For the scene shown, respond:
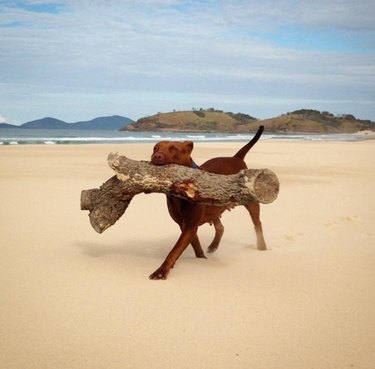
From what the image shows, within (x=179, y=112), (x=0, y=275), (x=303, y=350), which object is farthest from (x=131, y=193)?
(x=179, y=112)

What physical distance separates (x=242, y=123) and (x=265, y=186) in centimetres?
15765

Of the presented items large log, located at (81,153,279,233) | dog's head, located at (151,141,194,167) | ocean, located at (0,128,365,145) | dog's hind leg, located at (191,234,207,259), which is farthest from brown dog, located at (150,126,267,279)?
ocean, located at (0,128,365,145)

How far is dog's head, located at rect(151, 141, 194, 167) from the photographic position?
13.2 ft

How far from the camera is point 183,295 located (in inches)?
141

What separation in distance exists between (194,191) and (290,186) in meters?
→ 6.53

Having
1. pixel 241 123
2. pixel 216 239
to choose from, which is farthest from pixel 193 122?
pixel 216 239

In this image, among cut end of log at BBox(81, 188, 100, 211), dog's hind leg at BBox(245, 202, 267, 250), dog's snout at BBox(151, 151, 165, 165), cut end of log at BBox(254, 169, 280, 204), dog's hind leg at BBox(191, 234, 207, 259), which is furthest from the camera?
dog's hind leg at BBox(245, 202, 267, 250)

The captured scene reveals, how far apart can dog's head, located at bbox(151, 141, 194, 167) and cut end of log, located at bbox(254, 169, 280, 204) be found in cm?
68

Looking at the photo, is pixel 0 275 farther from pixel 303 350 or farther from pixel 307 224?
pixel 307 224

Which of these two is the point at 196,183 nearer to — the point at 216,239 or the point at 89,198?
the point at 89,198

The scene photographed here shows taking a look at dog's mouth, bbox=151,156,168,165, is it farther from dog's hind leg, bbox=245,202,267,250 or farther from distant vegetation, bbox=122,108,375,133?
distant vegetation, bbox=122,108,375,133

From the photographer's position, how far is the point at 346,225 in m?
6.35

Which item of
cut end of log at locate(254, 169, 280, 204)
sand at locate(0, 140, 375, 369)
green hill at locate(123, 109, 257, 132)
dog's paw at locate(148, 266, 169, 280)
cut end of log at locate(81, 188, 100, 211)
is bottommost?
sand at locate(0, 140, 375, 369)

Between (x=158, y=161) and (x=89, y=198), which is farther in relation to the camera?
(x=89, y=198)
